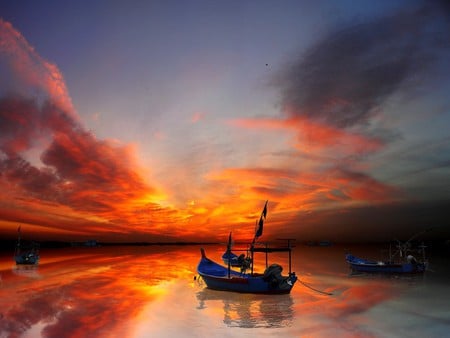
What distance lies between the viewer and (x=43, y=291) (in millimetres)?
27953

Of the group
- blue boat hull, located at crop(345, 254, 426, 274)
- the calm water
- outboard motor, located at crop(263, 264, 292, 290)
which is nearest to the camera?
the calm water

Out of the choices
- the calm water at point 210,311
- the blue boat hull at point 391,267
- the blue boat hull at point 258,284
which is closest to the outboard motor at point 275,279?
the blue boat hull at point 258,284

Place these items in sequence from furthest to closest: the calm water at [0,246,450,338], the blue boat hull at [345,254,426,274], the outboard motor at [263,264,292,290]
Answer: the blue boat hull at [345,254,426,274] < the outboard motor at [263,264,292,290] < the calm water at [0,246,450,338]

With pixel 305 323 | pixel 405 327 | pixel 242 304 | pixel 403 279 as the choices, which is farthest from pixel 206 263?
pixel 403 279

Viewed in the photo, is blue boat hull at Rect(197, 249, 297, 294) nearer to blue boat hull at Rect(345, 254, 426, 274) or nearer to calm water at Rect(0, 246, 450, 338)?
calm water at Rect(0, 246, 450, 338)

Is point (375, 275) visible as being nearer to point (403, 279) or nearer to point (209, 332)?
point (403, 279)

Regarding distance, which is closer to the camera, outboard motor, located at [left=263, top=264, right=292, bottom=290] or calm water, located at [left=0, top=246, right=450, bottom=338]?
calm water, located at [left=0, top=246, right=450, bottom=338]

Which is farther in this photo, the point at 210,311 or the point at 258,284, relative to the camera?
the point at 258,284

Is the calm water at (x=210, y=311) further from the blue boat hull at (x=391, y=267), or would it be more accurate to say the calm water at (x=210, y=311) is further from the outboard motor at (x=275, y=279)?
the blue boat hull at (x=391, y=267)

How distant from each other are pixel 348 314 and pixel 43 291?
2244 centimetres

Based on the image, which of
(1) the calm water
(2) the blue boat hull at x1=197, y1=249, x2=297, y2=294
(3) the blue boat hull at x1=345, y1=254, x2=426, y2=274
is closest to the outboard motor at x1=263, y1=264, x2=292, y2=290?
(2) the blue boat hull at x1=197, y1=249, x2=297, y2=294

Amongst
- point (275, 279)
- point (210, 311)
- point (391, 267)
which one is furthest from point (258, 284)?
point (391, 267)

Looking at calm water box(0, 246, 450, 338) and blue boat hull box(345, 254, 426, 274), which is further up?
blue boat hull box(345, 254, 426, 274)

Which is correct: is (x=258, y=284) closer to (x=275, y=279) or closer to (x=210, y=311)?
(x=275, y=279)
